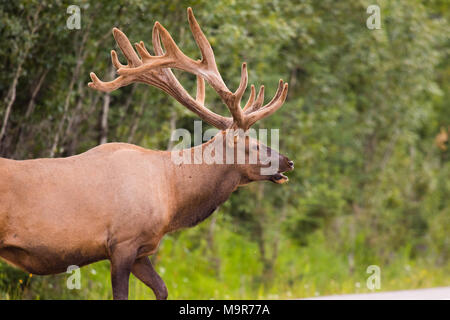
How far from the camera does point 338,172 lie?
46.3 feet

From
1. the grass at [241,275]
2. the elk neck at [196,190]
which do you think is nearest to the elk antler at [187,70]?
the elk neck at [196,190]

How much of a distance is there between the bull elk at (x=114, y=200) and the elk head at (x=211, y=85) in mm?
11

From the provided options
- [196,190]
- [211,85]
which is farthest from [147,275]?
[211,85]

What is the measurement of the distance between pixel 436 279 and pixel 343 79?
4.21 m

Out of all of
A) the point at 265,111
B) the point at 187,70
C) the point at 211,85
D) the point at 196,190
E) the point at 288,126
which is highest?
the point at 288,126

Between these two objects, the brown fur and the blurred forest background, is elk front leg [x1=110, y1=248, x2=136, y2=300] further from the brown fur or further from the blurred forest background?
the blurred forest background

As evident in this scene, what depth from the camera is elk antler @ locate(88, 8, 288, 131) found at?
17.5 feet

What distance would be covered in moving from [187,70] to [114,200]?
52.6 inches

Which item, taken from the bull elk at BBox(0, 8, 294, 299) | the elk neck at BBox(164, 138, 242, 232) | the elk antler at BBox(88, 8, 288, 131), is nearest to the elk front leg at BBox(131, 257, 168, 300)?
the bull elk at BBox(0, 8, 294, 299)

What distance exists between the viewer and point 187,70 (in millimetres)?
5512

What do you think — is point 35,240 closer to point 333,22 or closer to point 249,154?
point 249,154

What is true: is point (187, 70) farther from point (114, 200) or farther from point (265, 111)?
point (114, 200)

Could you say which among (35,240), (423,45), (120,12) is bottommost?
(35,240)
